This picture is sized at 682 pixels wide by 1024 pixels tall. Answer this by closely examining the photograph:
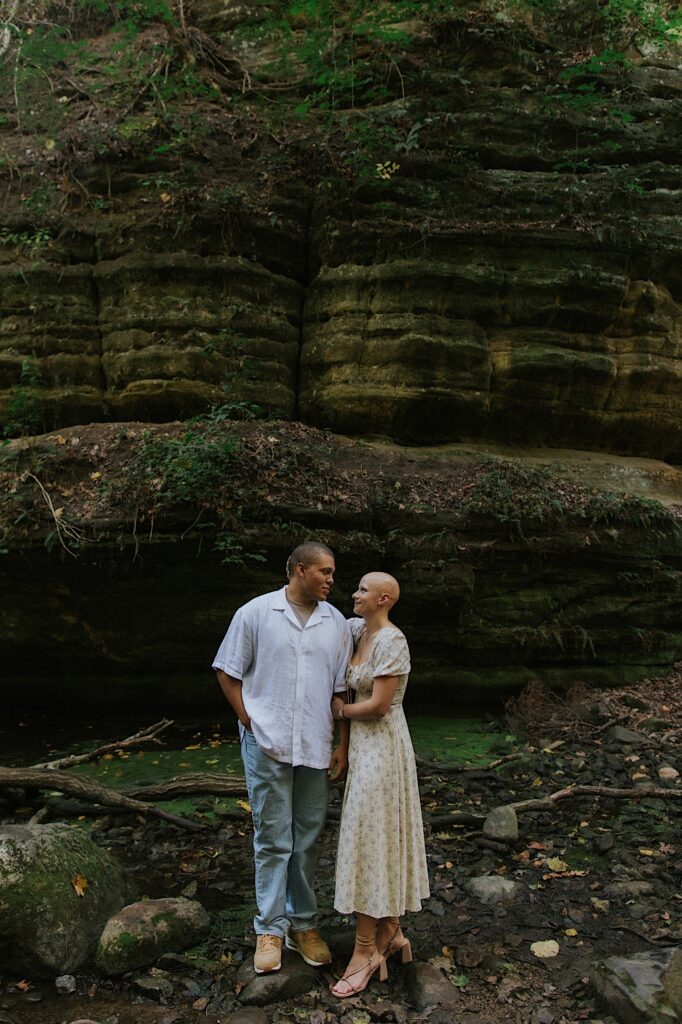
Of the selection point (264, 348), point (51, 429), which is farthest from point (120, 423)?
point (264, 348)

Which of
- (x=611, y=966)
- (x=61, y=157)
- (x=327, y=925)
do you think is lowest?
(x=327, y=925)

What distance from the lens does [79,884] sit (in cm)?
399

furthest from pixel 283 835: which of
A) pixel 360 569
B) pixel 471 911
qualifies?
pixel 360 569

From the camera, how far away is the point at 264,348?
10.3 meters

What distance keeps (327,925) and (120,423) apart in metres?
7.09

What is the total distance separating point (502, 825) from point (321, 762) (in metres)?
2.38

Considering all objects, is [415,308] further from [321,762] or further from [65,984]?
[65,984]

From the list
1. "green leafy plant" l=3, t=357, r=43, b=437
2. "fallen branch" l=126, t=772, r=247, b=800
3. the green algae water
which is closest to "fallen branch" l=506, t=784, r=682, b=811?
the green algae water

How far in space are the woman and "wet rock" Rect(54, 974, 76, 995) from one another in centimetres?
133

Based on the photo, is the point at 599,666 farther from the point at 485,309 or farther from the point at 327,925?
the point at 327,925

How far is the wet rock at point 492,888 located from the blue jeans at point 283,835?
1.35 meters

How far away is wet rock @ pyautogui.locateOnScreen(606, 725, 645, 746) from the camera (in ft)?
24.7

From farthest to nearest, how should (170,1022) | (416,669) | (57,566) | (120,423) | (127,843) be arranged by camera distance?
(120,423) < (416,669) < (57,566) < (127,843) < (170,1022)

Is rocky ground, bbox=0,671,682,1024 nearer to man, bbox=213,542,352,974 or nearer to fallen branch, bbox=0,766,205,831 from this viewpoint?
fallen branch, bbox=0,766,205,831
